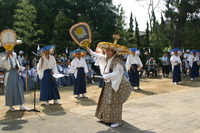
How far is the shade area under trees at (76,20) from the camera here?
14.8m

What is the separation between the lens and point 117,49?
16.5 feet

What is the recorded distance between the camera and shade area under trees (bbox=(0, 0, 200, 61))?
14.8 metres

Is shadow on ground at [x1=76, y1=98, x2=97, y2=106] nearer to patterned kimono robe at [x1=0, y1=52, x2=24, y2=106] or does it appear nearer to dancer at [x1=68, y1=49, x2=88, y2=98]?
dancer at [x1=68, y1=49, x2=88, y2=98]

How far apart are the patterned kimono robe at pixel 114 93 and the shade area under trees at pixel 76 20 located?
29.0 ft

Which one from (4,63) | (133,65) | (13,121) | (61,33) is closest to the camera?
(13,121)

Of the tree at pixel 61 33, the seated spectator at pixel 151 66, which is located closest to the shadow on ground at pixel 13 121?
the tree at pixel 61 33

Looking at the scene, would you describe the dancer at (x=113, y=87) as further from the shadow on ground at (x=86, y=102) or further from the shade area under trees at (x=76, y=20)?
the shade area under trees at (x=76, y=20)

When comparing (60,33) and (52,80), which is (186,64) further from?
(52,80)

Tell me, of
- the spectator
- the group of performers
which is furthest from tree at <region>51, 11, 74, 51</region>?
the group of performers

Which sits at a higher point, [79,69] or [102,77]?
[79,69]

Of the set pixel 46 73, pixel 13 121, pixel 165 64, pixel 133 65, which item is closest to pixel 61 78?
pixel 133 65

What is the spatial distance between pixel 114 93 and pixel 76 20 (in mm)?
14667

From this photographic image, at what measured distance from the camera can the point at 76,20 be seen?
18.9m

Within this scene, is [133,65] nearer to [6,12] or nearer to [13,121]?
[13,121]
